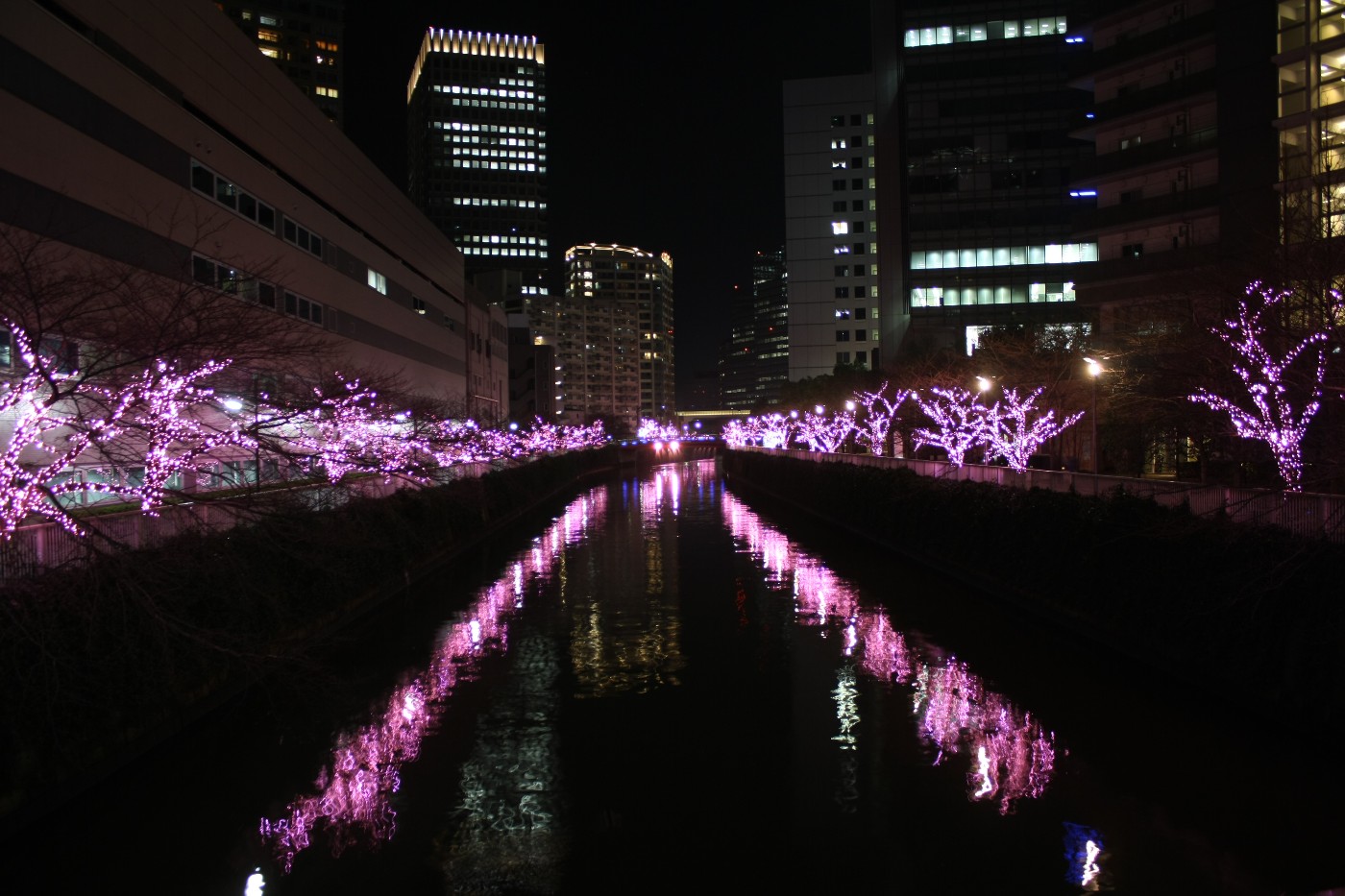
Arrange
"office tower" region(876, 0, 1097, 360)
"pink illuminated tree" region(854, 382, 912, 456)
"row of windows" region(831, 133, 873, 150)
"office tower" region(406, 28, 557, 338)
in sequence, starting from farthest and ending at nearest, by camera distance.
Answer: "office tower" region(406, 28, 557, 338)
"row of windows" region(831, 133, 873, 150)
"office tower" region(876, 0, 1097, 360)
"pink illuminated tree" region(854, 382, 912, 456)

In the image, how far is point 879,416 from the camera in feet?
154

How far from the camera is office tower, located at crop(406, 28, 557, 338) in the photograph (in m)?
154

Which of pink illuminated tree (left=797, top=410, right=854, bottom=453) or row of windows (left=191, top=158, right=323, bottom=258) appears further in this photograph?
pink illuminated tree (left=797, top=410, right=854, bottom=453)

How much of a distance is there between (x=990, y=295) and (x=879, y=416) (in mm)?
24665

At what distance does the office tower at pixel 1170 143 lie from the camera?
1432 inches

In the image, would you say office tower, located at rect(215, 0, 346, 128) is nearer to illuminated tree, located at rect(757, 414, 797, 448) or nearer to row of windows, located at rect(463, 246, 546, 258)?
row of windows, located at rect(463, 246, 546, 258)

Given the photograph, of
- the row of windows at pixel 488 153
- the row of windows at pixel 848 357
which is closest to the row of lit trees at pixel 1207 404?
the row of windows at pixel 848 357

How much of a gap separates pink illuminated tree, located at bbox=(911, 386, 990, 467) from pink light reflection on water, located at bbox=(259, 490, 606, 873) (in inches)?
812

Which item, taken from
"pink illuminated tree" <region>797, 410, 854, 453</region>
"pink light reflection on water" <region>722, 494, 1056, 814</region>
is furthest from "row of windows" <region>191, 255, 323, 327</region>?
"pink illuminated tree" <region>797, 410, 854, 453</region>

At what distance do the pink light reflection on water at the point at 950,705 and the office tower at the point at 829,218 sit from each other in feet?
260

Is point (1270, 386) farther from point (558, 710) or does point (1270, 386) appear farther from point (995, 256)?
point (995, 256)

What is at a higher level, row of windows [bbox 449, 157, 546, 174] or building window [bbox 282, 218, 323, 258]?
row of windows [bbox 449, 157, 546, 174]

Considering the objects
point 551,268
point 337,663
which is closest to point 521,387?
point 551,268

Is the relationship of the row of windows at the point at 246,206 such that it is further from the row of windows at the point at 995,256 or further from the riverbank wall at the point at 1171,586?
the row of windows at the point at 995,256
